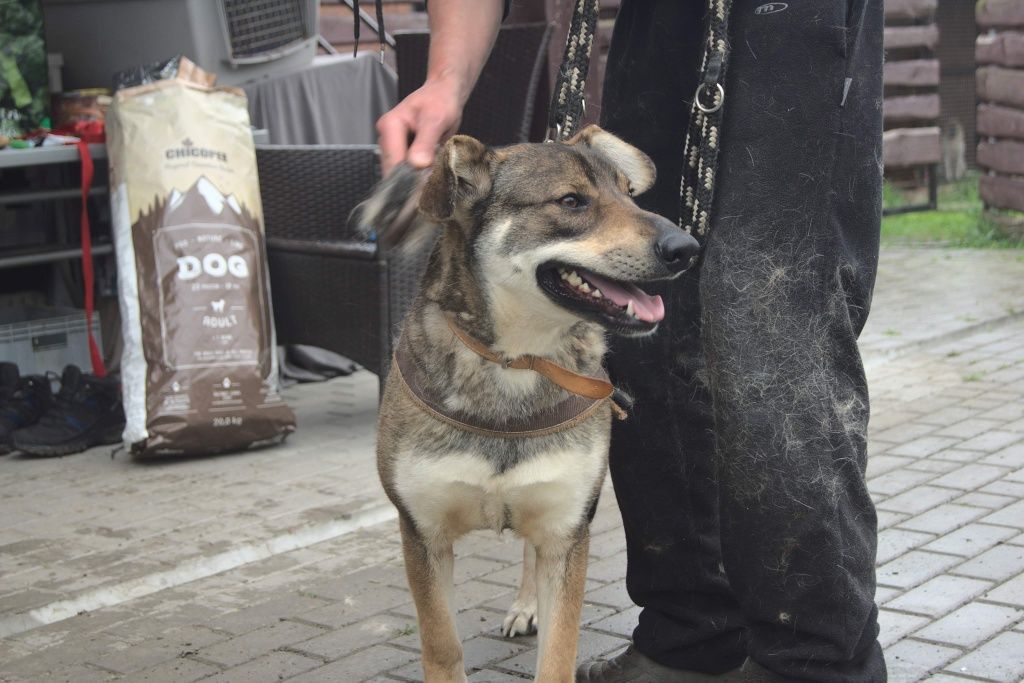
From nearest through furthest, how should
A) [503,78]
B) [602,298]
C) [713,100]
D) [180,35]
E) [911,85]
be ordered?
1. [713,100]
2. [602,298]
3. [503,78]
4. [180,35]
5. [911,85]

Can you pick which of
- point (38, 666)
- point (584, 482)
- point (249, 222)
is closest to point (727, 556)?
point (584, 482)

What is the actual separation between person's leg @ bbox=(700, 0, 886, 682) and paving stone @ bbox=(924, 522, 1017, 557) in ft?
5.32

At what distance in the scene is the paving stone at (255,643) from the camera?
377 cm

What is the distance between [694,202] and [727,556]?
763 mm

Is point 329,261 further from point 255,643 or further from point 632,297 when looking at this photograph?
point 632,297

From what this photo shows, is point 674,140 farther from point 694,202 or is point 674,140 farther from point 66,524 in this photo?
point 66,524

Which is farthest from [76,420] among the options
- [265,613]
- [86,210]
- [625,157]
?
[625,157]

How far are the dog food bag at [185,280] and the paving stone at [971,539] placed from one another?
9.07 feet

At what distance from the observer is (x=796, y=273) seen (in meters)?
2.83

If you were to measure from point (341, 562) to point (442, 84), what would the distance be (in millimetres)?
2038

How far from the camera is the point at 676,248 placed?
285 centimetres

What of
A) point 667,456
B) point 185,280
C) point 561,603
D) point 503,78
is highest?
point 503,78

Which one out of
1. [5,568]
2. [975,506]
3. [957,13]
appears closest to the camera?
[5,568]

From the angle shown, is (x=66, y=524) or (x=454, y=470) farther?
(x=66, y=524)
